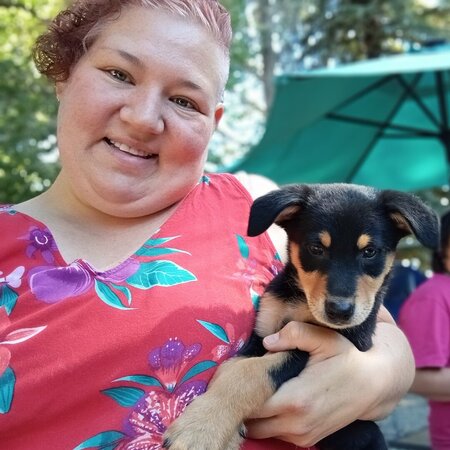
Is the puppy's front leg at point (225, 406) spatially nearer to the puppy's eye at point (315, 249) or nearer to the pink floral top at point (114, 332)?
Result: the pink floral top at point (114, 332)

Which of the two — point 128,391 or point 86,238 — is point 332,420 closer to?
point 128,391

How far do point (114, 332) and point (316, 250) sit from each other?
Result: 0.63 meters

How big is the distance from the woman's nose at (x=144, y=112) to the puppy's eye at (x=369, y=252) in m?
0.68

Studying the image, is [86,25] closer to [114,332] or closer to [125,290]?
[125,290]

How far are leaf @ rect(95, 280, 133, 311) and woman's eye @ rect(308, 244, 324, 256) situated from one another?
22.5 inches

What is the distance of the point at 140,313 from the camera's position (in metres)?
1.62

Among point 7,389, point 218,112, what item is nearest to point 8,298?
point 7,389

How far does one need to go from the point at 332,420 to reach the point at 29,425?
74 cm

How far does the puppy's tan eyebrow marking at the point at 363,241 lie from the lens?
1.82 metres

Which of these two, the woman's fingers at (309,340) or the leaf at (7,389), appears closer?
the leaf at (7,389)

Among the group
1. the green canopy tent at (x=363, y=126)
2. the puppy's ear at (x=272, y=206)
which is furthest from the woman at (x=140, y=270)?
the green canopy tent at (x=363, y=126)

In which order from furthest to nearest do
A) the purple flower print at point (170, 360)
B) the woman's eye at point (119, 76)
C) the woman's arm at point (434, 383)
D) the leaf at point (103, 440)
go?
the woman's arm at point (434, 383) → the woman's eye at point (119, 76) → the purple flower print at point (170, 360) → the leaf at point (103, 440)

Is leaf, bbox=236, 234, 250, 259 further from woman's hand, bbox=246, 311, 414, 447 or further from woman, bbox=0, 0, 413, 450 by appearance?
woman's hand, bbox=246, 311, 414, 447

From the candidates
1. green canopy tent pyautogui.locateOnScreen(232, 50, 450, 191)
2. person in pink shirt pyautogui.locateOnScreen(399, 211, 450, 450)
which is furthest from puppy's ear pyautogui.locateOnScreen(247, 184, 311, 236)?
green canopy tent pyautogui.locateOnScreen(232, 50, 450, 191)
